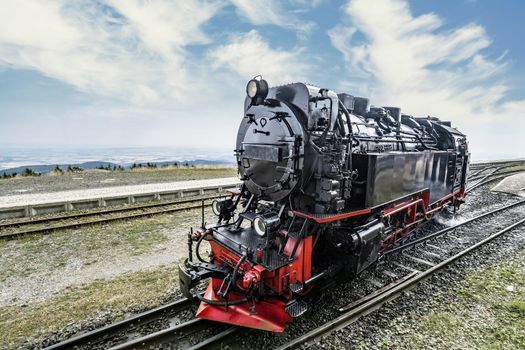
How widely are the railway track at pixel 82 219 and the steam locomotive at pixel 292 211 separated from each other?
3322 millimetres

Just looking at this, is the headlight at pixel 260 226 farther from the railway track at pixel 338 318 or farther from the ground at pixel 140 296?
the ground at pixel 140 296

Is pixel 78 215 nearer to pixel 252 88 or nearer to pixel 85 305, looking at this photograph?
pixel 85 305

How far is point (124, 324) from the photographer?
13.3 feet

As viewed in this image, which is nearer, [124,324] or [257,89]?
[124,324]

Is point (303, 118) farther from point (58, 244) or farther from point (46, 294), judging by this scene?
point (58, 244)

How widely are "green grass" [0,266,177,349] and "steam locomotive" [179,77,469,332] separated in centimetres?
98

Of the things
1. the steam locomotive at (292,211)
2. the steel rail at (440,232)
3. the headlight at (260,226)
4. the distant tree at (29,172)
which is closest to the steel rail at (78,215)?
the steam locomotive at (292,211)

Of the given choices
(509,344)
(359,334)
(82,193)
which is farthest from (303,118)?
(82,193)

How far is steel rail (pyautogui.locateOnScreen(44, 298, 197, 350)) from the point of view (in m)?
3.70

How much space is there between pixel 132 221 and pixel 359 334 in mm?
7603

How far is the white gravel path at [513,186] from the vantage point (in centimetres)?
1421

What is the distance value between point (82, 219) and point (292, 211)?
8.06 meters

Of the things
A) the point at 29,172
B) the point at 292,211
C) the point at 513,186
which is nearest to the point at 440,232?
the point at 292,211

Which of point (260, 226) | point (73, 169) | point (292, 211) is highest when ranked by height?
point (292, 211)
